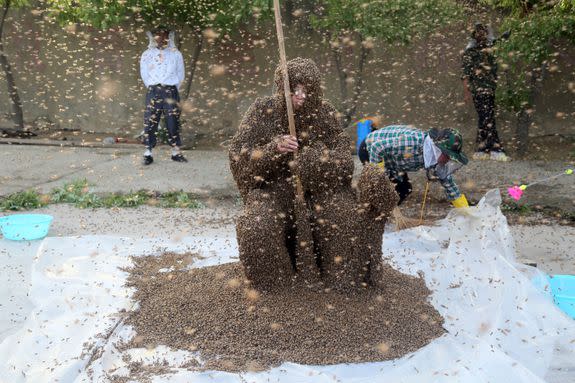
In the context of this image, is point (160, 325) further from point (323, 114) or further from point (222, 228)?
point (222, 228)

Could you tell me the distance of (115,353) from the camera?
3613 mm

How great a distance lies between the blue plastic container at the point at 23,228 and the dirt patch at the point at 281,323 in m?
1.78

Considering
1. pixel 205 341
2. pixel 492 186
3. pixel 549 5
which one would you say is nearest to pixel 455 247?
pixel 205 341

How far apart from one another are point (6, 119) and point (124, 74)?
244 centimetres

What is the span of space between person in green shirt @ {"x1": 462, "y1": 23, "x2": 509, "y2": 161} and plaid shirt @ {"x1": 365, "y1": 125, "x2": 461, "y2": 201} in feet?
9.43

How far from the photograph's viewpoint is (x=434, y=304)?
421 centimetres

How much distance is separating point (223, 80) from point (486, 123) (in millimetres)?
3986

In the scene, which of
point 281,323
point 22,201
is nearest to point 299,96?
point 281,323

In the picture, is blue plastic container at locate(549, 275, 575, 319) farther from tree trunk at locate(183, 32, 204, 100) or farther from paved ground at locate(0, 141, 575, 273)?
tree trunk at locate(183, 32, 204, 100)

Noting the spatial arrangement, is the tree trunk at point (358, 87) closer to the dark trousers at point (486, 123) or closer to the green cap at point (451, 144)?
the dark trousers at point (486, 123)

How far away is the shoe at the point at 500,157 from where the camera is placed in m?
8.27

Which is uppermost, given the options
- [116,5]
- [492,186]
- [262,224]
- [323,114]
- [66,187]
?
[116,5]

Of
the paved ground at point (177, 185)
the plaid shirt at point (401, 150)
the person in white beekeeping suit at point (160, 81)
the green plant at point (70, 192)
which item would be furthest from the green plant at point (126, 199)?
the plaid shirt at point (401, 150)

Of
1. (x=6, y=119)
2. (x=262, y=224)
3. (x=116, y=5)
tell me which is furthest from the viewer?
(x=6, y=119)
